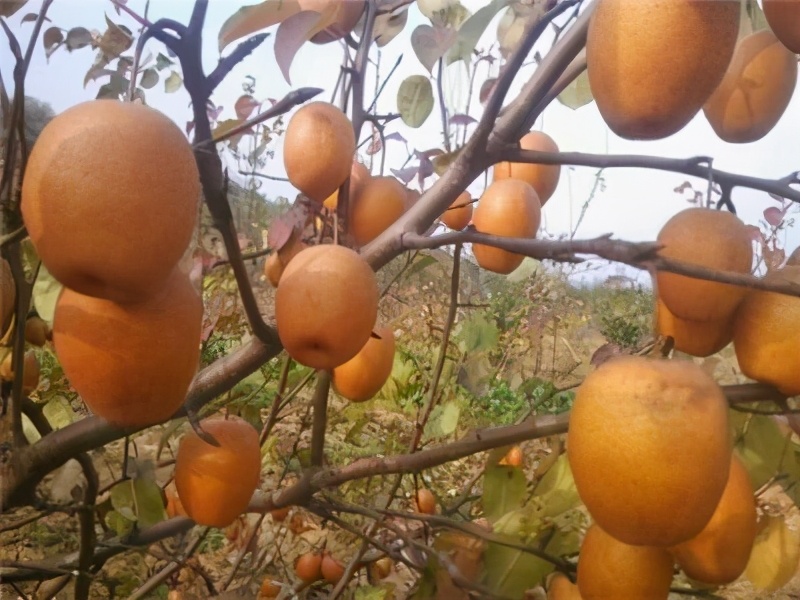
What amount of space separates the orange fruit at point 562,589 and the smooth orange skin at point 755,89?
16.3 inches

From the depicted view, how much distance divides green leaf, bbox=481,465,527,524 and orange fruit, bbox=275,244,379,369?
9.5 inches

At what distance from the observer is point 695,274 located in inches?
12.2

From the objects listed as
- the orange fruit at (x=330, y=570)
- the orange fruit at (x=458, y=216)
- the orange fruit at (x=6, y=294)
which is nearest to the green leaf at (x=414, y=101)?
the orange fruit at (x=458, y=216)

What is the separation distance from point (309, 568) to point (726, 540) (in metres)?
0.90

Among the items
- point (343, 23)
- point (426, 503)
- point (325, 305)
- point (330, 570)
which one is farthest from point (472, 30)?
point (330, 570)

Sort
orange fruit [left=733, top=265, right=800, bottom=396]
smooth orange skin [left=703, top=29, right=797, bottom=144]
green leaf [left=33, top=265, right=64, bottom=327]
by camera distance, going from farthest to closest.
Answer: green leaf [left=33, top=265, right=64, bottom=327], smooth orange skin [left=703, top=29, right=797, bottom=144], orange fruit [left=733, top=265, right=800, bottom=396]

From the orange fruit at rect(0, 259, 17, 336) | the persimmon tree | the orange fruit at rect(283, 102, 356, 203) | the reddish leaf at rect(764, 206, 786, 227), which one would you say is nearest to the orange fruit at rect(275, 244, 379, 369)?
the persimmon tree

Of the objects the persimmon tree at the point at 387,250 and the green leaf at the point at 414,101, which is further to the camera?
the green leaf at the point at 414,101

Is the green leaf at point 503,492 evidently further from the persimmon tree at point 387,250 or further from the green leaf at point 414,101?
the green leaf at point 414,101

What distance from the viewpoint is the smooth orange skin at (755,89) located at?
52cm

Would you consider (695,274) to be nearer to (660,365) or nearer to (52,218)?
(660,365)

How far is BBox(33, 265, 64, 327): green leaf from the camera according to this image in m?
0.62

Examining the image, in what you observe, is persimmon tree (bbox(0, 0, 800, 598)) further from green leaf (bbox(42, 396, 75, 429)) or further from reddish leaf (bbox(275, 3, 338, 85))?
green leaf (bbox(42, 396, 75, 429))

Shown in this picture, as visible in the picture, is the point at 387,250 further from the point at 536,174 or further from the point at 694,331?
the point at 536,174
